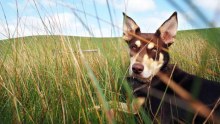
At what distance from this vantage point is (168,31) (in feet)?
15.4

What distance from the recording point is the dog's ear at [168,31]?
451 cm

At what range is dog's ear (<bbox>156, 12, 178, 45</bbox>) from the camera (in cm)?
451

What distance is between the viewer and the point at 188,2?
569 millimetres

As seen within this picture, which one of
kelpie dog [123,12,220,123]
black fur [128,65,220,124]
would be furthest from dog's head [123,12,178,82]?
black fur [128,65,220,124]

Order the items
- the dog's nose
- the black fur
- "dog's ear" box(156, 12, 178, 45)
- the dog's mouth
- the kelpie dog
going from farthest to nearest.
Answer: "dog's ear" box(156, 12, 178, 45) → the dog's mouth → the dog's nose → the kelpie dog → the black fur

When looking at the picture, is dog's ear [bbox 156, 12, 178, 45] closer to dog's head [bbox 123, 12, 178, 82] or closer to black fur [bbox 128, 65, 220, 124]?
dog's head [bbox 123, 12, 178, 82]

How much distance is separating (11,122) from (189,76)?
2354mm

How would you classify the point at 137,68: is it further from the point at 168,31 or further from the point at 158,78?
the point at 168,31

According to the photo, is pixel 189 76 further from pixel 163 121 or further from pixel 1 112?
pixel 1 112

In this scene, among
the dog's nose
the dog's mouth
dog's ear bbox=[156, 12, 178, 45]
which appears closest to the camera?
the dog's nose

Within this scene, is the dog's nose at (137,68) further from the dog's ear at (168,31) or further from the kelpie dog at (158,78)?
the dog's ear at (168,31)

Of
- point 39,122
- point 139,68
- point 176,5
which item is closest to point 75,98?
point 39,122

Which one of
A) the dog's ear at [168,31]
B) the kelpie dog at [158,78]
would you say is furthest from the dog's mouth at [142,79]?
the dog's ear at [168,31]

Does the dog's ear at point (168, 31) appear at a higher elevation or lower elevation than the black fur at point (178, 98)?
higher
